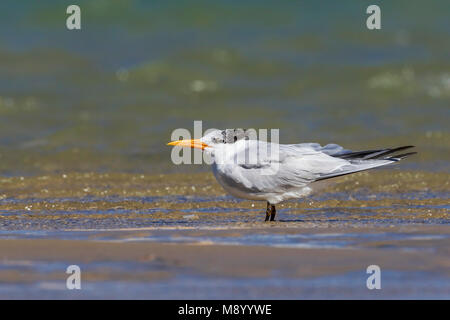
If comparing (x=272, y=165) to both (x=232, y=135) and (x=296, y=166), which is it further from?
(x=232, y=135)

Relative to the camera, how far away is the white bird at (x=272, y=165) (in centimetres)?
555

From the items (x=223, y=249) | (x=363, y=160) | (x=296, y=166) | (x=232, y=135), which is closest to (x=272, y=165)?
(x=296, y=166)

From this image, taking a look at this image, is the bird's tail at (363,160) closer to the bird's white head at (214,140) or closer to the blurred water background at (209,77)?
the bird's white head at (214,140)

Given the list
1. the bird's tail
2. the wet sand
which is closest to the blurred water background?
the wet sand

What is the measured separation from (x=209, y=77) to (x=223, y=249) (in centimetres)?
851

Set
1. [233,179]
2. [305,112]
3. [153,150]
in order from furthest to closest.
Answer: [305,112] < [153,150] < [233,179]

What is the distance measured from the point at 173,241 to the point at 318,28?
33.5 feet

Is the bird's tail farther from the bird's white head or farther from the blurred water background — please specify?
the blurred water background

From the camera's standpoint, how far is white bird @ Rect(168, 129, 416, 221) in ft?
18.2

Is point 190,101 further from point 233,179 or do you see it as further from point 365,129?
point 233,179

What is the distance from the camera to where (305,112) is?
1105 cm

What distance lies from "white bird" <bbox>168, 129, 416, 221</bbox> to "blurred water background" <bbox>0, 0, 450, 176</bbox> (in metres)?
2.81

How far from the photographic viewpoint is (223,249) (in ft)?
13.2

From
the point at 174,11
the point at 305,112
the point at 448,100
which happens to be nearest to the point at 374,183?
the point at 305,112
